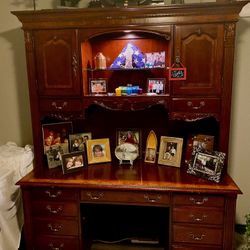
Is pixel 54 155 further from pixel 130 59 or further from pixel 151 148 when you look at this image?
pixel 130 59

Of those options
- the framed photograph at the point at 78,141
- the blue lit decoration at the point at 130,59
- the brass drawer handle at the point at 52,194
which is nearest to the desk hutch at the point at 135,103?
the brass drawer handle at the point at 52,194

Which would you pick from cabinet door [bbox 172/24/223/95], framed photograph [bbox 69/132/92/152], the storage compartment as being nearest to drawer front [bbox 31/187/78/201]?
the storage compartment

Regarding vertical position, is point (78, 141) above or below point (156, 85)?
below

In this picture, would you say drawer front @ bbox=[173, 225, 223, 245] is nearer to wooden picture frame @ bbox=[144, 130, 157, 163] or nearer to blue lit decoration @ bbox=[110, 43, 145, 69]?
wooden picture frame @ bbox=[144, 130, 157, 163]

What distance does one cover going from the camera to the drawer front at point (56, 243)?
1.92 meters

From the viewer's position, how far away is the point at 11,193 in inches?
75.9

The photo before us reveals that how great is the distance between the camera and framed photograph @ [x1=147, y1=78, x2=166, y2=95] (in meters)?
2.06

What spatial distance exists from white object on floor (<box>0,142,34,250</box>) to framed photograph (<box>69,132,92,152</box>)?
0.35m

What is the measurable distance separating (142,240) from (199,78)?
4.54 feet

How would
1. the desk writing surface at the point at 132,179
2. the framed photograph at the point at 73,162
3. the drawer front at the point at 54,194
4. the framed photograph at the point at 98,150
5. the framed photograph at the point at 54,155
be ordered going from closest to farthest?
the desk writing surface at the point at 132,179
the drawer front at the point at 54,194
the framed photograph at the point at 73,162
the framed photograph at the point at 54,155
the framed photograph at the point at 98,150

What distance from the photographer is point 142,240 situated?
2.14 metres

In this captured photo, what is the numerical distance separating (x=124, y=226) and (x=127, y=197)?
662 millimetres

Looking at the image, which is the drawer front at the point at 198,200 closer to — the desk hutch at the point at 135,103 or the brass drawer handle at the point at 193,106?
the desk hutch at the point at 135,103

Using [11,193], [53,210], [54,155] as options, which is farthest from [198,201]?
[11,193]
